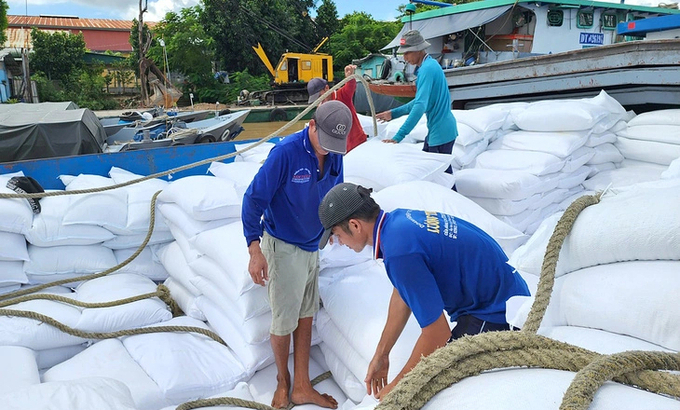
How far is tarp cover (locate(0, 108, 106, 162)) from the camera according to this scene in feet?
18.1

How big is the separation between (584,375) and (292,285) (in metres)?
1.52

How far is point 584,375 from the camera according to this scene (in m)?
0.68

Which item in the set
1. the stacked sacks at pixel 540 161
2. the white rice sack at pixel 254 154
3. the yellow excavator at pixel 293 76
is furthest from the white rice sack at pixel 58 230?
the yellow excavator at pixel 293 76

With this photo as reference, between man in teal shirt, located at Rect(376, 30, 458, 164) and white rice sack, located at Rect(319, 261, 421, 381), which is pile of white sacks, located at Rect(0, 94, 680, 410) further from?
man in teal shirt, located at Rect(376, 30, 458, 164)

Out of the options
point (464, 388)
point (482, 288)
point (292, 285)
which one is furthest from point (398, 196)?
point (464, 388)

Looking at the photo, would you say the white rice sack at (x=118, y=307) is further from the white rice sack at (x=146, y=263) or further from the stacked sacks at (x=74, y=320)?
the white rice sack at (x=146, y=263)

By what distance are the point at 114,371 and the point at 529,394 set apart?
5.89 ft

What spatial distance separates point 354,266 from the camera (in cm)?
246

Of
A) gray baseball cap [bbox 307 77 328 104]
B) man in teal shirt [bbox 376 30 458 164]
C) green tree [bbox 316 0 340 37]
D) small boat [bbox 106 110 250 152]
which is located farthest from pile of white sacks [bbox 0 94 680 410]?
green tree [bbox 316 0 340 37]

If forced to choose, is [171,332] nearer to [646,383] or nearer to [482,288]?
[482,288]

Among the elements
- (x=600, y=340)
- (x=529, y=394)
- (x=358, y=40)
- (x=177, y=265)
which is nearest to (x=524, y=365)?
(x=529, y=394)

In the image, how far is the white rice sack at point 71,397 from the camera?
142cm

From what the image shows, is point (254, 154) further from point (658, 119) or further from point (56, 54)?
point (56, 54)

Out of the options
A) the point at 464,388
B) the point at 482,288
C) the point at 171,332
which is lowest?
the point at 171,332
